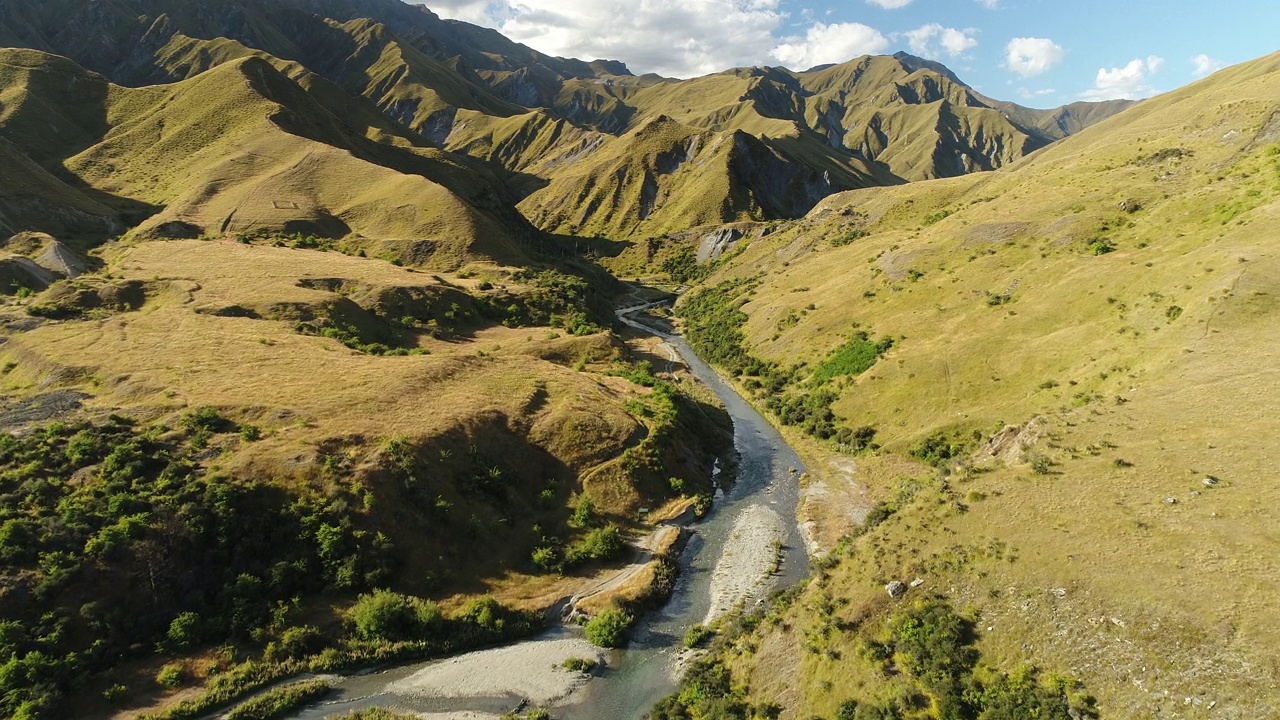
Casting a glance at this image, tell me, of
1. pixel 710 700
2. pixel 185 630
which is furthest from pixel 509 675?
pixel 185 630

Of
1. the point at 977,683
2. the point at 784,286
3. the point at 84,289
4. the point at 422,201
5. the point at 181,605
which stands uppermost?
the point at 422,201

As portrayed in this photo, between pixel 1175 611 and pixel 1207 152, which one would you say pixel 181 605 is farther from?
pixel 1207 152

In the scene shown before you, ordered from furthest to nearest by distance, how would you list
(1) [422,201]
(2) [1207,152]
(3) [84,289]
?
(1) [422,201] → (2) [1207,152] → (3) [84,289]

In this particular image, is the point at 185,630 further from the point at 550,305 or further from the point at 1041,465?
the point at 550,305

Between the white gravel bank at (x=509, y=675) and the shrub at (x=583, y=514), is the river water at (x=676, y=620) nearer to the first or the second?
the white gravel bank at (x=509, y=675)

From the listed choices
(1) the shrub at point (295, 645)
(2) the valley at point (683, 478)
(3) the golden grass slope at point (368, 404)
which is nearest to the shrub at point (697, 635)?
(2) the valley at point (683, 478)

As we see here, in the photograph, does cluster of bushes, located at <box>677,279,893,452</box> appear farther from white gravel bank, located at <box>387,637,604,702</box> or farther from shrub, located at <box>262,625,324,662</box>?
shrub, located at <box>262,625,324,662</box>

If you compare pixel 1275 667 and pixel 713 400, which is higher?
pixel 713 400

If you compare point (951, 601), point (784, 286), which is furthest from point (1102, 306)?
point (784, 286)
